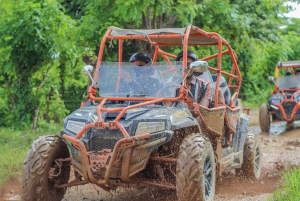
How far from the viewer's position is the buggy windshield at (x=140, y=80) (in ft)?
21.1

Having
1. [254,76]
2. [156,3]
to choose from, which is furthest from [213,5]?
[254,76]

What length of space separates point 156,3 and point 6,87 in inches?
198

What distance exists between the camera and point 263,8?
574 inches

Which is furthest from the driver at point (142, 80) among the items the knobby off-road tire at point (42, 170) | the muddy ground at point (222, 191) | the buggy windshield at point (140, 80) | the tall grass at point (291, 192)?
the tall grass at point (291, 192)

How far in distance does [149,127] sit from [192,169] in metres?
0.59

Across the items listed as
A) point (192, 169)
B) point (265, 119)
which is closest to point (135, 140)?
point (192, 169)

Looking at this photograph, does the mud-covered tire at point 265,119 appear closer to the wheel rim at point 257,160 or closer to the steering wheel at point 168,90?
the wheel rim at point 257,160

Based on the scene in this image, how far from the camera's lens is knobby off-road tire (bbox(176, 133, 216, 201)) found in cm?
549

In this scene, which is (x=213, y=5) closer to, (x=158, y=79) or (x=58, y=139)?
(x=158, y=79)

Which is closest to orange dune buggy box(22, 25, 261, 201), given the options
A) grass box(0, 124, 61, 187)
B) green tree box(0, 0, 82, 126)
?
grass box(0, 124, 61, 187)

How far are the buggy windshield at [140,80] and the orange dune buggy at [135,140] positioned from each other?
0.04 feet

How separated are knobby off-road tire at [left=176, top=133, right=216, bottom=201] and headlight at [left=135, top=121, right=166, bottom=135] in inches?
12.2

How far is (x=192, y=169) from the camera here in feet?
18.1

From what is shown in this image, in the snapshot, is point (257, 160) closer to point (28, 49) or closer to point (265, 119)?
point (265, 119)
